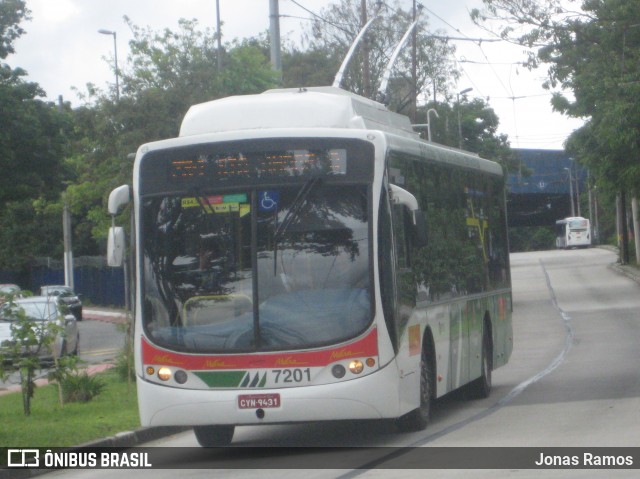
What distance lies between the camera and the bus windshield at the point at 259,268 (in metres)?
11.6

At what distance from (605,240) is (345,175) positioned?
108 m

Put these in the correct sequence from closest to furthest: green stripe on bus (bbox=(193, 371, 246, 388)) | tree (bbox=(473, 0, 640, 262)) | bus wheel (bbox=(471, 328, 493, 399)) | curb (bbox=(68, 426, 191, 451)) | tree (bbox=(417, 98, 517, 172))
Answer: green stripe on bus (bbox=(193, 371, 246, 388))
curb (bbox=(68, 426, 191, 451))
bus wheel (bbox=(471, 328, 493, 399))
tree (bbox=(473, 0, 640, 262))
tree (bbox=(417, 98, 517, 172))

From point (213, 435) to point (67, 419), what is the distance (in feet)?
10.3

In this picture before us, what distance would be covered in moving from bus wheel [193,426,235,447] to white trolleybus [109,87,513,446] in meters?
0.05

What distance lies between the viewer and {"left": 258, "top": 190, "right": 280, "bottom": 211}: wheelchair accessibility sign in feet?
39.1

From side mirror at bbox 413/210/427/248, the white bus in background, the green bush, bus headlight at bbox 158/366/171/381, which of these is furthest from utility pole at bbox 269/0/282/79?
the white bus in background

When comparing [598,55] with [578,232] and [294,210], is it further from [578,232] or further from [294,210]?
[578,232]

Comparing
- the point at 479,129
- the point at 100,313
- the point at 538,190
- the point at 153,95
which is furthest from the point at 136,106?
the point at 538,190

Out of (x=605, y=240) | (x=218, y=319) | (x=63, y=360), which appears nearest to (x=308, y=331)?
(x=218, y=319)

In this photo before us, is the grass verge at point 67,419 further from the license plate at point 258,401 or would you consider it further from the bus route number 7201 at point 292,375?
the bus route number 7201 at point 292,375

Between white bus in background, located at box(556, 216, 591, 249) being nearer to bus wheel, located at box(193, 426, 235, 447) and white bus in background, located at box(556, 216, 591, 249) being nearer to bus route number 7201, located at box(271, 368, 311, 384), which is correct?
bus wheel, located at box(193, 426, 235, 447)

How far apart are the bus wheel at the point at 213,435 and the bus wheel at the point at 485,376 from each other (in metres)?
4.79

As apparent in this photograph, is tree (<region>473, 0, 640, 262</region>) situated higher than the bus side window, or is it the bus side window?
tree (<region>473, 0, 640, 262</region>)

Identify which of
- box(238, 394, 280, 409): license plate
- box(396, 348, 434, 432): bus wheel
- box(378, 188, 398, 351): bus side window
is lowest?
box(396, 348, 434, 432): bus wheel
